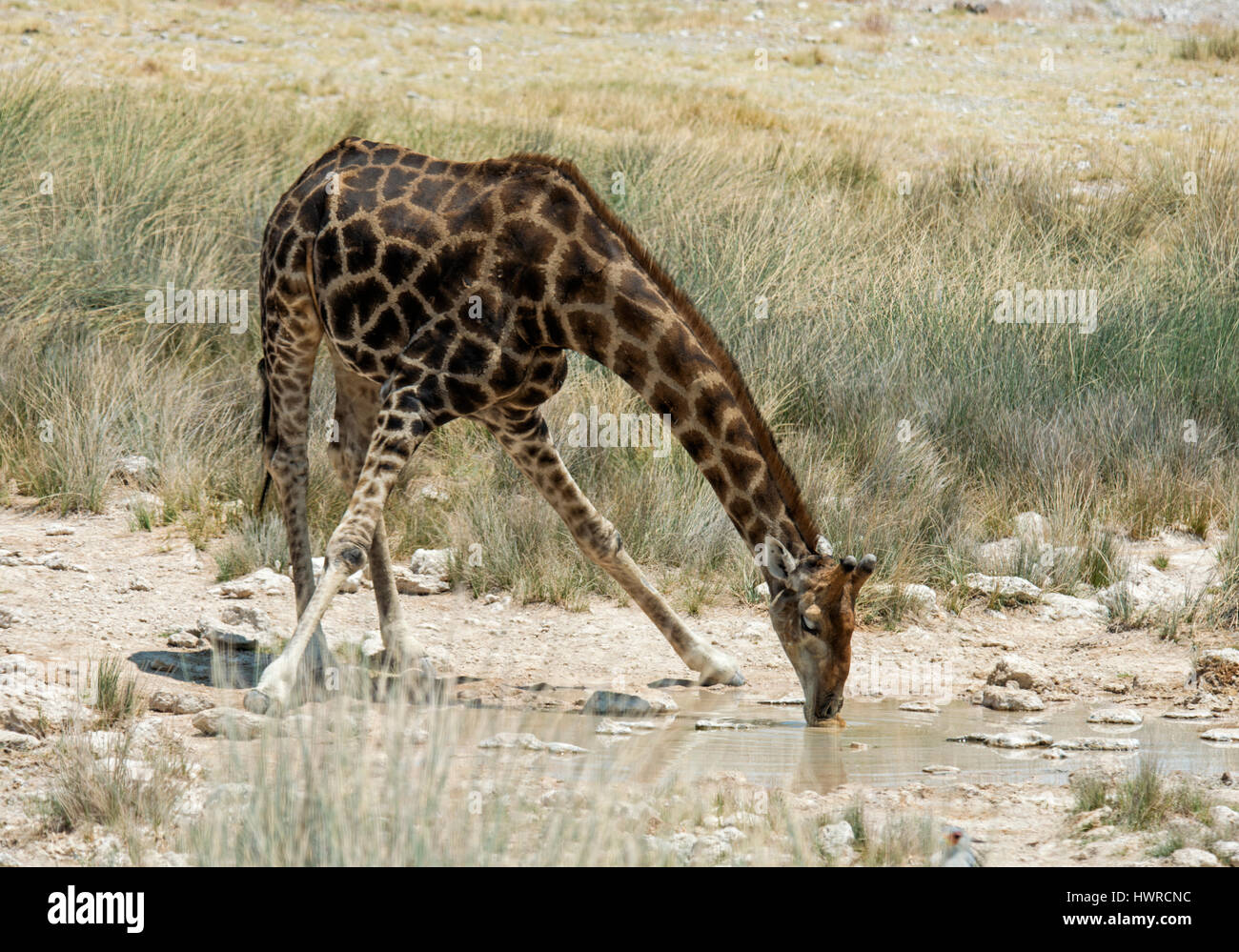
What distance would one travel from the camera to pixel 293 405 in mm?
6812

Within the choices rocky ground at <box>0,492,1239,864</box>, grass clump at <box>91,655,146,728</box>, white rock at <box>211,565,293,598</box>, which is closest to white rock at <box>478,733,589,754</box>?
rocky ground at <box>0,492,1239,864</box>

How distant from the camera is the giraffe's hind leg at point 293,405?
6699 millimetres

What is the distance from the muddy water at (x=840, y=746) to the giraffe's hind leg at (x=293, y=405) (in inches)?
52.1

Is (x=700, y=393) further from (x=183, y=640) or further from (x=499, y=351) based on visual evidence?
(x=183, y=640)

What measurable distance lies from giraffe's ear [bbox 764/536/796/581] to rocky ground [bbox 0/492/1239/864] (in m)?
0.84

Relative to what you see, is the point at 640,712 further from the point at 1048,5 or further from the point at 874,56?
the point at 1048,5

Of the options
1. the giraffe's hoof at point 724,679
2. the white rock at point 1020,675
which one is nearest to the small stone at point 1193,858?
the white rock at point 1020,675

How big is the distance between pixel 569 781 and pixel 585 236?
7.52 ft

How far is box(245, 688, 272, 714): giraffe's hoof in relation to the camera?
554 centimetres

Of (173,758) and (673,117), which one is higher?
(673,117)

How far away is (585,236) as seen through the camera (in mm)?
5945

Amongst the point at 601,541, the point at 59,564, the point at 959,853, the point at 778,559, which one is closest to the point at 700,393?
the point at 778,559

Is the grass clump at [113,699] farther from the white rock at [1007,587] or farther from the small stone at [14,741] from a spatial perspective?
the white rock at [1007,587]
